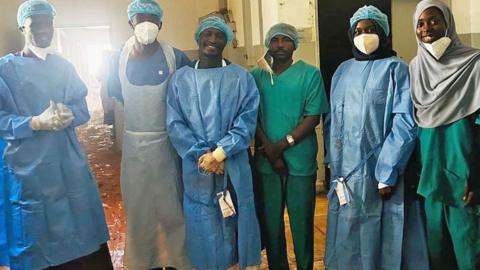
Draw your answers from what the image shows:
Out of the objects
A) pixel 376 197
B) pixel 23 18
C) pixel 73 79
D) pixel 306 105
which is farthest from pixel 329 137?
pixel 23 18

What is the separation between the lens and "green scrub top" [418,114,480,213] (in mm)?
2021

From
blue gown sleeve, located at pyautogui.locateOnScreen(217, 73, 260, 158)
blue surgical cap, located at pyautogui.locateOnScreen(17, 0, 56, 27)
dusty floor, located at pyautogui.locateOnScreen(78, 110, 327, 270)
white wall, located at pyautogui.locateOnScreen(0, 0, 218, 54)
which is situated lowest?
dusty floor, located at pyautogui.locateOnScreen(78, 110, 327, 270)

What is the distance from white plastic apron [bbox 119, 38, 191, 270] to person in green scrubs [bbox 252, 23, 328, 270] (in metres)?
0.47

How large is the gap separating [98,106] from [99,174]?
98.4 inches

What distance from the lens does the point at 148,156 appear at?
2400 mm

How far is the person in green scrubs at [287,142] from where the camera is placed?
2.39 metres

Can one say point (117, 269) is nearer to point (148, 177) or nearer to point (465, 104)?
point (148, 177)

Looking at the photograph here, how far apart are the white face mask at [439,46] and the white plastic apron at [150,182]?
129cm

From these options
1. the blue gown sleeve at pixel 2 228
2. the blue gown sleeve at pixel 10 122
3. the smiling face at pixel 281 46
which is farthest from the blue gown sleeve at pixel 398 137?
the blue gown sleeve at pixel 2 228

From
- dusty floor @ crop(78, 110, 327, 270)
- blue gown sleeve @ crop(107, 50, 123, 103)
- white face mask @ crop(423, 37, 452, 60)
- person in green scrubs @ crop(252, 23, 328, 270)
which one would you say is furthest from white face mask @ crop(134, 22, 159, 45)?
dusty floor @ crop(78, 110, 327, 270)

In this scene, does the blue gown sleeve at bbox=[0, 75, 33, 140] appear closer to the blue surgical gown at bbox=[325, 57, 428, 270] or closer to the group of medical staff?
the group of medical staff

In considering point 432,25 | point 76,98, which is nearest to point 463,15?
point 432,25

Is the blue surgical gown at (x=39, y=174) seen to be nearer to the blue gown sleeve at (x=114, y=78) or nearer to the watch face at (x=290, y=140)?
the blue gown sleeve at (x=114, y=78)

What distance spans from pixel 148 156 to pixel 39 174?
1.73 feet
